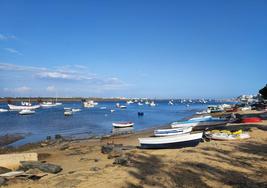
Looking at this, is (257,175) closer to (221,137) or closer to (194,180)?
(194,180)

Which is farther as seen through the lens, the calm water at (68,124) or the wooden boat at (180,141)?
the calm water at (68,124)

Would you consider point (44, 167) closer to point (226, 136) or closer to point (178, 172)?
point (178, 172)

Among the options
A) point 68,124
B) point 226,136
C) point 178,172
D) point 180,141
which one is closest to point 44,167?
point 178,172

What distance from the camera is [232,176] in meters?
11.8

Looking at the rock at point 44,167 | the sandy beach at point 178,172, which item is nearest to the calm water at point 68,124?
the rock at point 44,167

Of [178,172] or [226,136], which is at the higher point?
[226,136]

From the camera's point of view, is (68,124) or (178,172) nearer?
(178,172)

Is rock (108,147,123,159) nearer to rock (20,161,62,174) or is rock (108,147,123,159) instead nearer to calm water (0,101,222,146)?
rock (20,161,62,174)

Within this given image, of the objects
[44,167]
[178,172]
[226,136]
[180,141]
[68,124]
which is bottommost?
[68,124]

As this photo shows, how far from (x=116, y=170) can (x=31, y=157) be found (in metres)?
6.74

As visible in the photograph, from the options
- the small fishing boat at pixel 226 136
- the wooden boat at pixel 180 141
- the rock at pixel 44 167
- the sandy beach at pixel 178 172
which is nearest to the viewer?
the sandy beach at pixel 178 172

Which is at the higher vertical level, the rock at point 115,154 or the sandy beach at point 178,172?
the sandy beach at point 178,172

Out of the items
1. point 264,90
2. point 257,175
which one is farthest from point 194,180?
point 264,90

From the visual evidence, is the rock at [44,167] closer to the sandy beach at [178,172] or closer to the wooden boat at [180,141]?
the sandy beach at [178,172]
